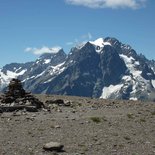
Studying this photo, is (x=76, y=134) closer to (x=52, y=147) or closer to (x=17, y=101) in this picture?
(x=52, y=147)

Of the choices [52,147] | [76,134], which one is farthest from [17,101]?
[52,147]

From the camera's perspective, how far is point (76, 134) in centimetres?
2753

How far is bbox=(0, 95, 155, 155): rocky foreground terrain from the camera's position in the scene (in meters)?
23.4

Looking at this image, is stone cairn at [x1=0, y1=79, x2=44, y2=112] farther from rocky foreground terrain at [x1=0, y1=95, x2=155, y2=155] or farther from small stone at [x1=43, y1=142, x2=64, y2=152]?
small stone at [x1=43, y1=142, x2=64, y2=152]

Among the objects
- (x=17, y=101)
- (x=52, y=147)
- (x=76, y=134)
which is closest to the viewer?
(x=52, y=147)

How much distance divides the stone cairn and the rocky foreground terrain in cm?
196

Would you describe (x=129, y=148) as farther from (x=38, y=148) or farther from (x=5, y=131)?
(x=5, y=131)

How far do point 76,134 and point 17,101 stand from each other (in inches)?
700

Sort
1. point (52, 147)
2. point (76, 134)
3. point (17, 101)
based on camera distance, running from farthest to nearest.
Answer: point (17, 101)
point (76, 134)
point (52, 147)

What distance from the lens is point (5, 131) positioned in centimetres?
2778

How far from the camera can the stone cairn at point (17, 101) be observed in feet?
132

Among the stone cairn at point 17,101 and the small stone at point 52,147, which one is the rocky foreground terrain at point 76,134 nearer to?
the small stone at point 52,147

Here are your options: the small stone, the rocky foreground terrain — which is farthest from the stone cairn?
the small stone

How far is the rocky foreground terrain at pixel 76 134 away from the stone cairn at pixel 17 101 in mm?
1964
